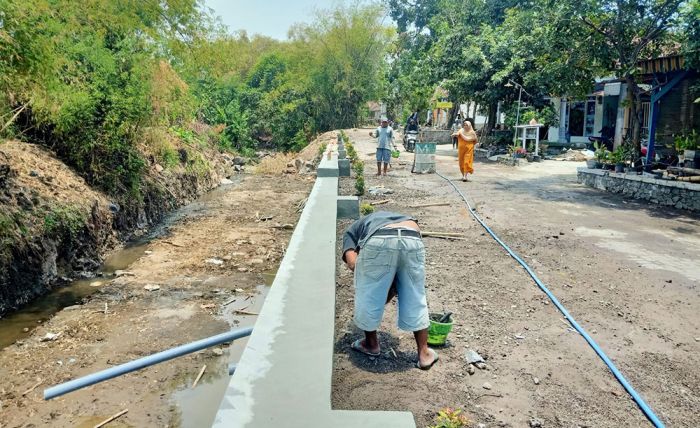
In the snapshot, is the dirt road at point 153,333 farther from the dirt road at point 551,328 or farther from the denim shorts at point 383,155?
the denim shorts at point 383,155

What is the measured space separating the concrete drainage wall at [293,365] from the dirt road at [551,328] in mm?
429

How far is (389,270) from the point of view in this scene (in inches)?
151

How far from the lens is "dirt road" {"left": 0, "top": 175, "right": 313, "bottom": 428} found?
4.59m

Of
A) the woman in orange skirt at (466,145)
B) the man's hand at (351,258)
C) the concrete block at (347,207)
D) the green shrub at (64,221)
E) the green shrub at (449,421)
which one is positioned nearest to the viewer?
the green shrub at (449,421)

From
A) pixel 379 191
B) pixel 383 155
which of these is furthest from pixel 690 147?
pixel 383 155

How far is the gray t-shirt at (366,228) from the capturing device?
3.88 meters

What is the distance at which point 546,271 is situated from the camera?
6473 millimetres

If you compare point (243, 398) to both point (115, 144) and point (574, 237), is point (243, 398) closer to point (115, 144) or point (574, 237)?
point (574, 237)

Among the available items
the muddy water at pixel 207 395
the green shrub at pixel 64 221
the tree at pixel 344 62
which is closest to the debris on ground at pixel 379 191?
the green shrub at pixel 64 221

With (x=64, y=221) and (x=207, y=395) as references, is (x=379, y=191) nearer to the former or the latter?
(x=64, y=221)

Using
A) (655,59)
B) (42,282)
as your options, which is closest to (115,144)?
(42,282)

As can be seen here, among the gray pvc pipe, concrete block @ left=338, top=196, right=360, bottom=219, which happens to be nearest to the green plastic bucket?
the gray pvc pipe

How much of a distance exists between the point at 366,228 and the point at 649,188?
967 cm

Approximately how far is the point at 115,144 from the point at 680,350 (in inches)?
375
